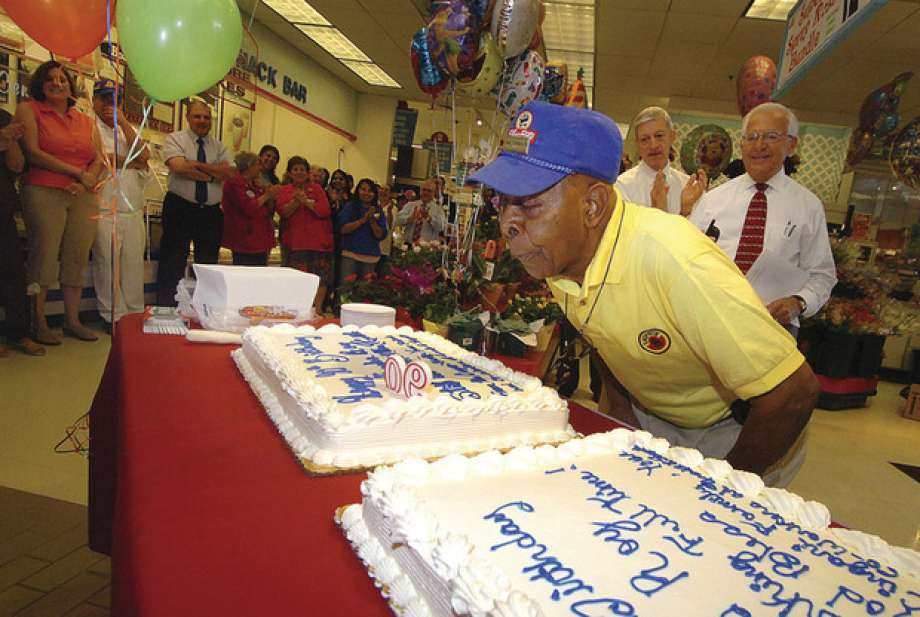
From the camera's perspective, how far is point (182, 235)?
515 centimetres

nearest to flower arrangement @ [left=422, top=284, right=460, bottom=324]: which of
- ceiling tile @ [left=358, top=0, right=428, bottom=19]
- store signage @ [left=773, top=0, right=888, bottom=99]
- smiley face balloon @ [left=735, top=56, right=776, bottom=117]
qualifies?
store signage @ [left=773, top=0, right=888, bottom=99]

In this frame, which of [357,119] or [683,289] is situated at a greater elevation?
[357,119]

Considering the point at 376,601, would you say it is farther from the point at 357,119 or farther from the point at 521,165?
the point at 357,119

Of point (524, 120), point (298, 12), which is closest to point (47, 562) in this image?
point (524, 120)

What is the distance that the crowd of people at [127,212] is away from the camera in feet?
13.4

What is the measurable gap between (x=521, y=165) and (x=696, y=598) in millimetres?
938

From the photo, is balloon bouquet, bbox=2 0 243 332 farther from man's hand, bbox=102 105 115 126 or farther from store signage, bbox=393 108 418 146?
store signage, bbox=393 108 418 146

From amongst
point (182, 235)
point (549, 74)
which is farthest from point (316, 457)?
point (182, 235)

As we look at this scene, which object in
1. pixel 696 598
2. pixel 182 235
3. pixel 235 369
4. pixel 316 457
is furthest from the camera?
pixel 182 235

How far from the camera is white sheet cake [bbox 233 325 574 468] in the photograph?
3.48 feet

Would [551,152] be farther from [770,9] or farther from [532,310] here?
[770,9]

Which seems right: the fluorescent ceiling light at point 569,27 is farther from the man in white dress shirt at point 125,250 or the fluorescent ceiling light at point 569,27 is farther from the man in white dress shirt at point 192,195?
the man in white dress shirt at point 125,250

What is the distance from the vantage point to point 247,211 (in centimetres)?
561

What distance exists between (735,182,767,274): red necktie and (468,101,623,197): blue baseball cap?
1865mm
